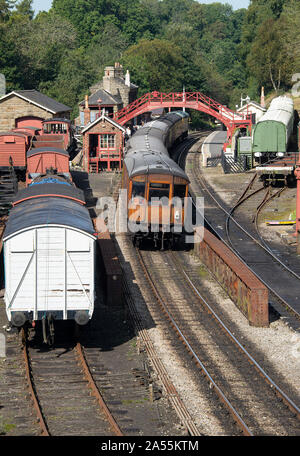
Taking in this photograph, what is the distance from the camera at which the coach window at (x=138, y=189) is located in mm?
27297

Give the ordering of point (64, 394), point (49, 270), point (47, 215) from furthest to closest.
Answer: point (47, 215)
point (49, 270)
point (64, 394)

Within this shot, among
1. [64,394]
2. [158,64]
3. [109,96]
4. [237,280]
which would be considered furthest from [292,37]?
[64,394]

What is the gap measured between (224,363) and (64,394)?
169 inches

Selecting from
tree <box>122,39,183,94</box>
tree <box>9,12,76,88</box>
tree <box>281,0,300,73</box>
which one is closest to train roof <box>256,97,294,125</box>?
tree <box>281,0,300,73</box>

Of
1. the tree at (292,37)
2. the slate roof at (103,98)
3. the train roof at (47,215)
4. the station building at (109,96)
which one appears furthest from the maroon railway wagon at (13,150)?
the tree at (292,37)

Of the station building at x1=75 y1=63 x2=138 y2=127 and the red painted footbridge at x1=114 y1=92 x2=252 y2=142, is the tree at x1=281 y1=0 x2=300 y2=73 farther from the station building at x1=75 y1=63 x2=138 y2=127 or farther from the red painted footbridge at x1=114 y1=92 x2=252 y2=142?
the red painted footbridge at x1=114 y1=92 x2=252 y2=142

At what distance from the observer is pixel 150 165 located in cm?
2789

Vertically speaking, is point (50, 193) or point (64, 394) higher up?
point (50, 193)

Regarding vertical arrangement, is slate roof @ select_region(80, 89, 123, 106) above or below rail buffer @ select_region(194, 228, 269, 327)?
above

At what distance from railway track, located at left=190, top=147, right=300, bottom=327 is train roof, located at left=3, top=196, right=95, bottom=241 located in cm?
722

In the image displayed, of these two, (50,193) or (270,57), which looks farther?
(270,57)

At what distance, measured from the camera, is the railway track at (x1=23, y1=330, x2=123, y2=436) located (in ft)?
45.0

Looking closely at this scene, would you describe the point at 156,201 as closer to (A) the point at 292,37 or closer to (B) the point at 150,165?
(B) the point at 150,165

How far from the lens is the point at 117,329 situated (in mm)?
20094
